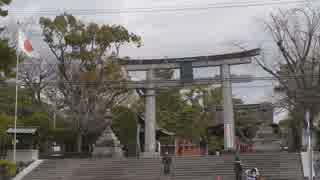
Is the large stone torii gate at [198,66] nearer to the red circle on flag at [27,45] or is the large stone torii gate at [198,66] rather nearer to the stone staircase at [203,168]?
the stone staircase at [203,168]

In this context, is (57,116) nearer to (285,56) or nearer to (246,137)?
(285,56)

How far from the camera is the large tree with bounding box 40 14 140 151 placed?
153 ft

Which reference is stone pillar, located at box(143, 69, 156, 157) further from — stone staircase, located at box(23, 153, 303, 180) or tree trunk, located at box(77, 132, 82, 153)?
tree trunk, located at box(77, 132, 82, 153)

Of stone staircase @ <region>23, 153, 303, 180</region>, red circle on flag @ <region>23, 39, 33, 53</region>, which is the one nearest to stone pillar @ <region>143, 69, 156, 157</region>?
stone staircase @ <region>23, 153, 303, 180</region>

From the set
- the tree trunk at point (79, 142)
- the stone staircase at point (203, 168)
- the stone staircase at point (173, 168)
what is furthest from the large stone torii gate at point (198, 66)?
the tree trunk at point (79, 142)

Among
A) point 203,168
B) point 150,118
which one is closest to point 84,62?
point 150,118

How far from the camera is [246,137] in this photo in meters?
67.6

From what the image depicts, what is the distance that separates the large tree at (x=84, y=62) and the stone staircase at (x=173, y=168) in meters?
6.14

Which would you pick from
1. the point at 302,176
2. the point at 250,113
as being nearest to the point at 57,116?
the point at 302,176

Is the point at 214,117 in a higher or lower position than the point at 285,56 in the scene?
lower

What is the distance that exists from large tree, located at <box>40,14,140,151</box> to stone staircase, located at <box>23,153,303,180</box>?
6.14 m

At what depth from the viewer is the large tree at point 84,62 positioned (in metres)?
46.7

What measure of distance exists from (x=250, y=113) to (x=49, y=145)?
27693 mm

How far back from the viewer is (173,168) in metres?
39.3
